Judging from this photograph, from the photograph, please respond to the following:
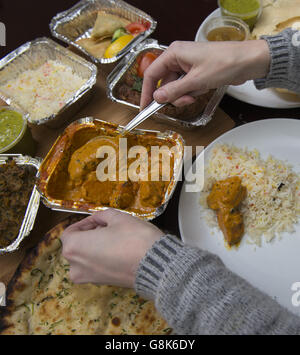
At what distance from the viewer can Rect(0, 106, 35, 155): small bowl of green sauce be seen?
166 cm

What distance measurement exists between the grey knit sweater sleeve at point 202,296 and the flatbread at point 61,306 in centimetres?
37

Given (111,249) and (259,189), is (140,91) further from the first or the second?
(111,249)

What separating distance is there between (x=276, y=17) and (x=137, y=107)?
118 cm

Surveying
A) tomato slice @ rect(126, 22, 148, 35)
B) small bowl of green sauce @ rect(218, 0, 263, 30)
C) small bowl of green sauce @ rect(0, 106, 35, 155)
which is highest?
small bowl of green sauce @ rect(218, 0, 263, 30)

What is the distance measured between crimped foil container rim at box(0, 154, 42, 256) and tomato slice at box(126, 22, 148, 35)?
3.99ft

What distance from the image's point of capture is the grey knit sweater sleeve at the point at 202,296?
95 cm

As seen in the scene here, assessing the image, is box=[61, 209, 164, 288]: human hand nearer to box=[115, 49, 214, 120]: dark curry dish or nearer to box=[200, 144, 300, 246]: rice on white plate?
box=[200, 144, 300, 246]: rice on white plate

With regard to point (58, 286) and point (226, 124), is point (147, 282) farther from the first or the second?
point (226, 124)

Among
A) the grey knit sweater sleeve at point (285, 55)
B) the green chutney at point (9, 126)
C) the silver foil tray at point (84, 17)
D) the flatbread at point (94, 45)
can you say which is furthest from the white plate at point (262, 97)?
the green chutney at point (9, 126)

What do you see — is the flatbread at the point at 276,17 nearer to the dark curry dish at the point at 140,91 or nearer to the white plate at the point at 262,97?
the white plate at the point at 262,97

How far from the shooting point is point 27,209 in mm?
1488

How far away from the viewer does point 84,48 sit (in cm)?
209

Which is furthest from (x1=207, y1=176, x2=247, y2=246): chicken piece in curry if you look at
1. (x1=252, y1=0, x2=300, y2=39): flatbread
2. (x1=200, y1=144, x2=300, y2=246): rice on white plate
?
(x1=252, y1=0, x2=300, y2=39): flatbread

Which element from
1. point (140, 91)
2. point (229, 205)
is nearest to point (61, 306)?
point (229, 205)
